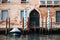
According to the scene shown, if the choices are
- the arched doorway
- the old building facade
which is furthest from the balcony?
the arched doorway

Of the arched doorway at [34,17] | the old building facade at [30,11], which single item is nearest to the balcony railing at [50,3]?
the old building facade at [30,11]

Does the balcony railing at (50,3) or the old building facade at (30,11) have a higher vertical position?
the balcony railing at (50,3)

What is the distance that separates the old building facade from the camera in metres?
30.7

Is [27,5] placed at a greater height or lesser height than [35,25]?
greater

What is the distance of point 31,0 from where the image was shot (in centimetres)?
3112

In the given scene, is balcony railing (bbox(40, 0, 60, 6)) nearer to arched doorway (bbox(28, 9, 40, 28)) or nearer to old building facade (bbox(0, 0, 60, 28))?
old building facade (bbox(0, 0, 60, 28))

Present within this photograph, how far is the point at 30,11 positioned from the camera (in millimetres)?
31047

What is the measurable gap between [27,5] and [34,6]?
2.32 ft

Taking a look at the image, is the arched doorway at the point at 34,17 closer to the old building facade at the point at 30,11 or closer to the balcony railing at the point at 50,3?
the old building facade at the point at 30,11

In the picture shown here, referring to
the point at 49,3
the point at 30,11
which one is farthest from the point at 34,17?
the point at 49,3

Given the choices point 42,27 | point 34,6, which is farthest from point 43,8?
point 42,27

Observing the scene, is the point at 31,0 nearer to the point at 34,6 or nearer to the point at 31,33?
the point at 34,6

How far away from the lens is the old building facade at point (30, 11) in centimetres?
3071

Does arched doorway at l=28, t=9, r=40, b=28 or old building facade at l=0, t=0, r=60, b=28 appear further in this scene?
arched doorway at l=28, t=9, r=40, b=28
